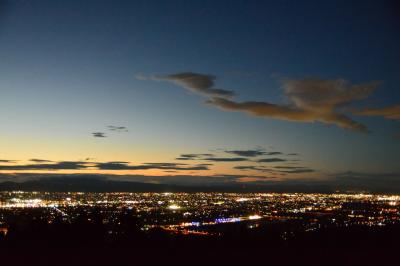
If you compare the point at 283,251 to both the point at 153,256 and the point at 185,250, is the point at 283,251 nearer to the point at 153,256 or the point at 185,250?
the point at 185,250

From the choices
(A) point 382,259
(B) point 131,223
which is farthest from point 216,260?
(B) point 131,223

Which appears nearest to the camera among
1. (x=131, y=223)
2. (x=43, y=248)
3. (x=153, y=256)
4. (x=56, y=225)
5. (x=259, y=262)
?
(x=259, y=262)

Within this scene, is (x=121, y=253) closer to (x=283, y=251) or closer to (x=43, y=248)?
(x=43, y=248)

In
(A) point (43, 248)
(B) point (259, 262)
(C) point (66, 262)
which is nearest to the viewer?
(C) point (66, 262)

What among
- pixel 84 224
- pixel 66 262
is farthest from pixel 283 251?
pixel 84 224

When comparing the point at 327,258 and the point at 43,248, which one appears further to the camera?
the point at 43,248

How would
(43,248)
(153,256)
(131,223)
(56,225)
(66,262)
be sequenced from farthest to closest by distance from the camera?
(131,223) → (56,225) → (43,248) → (153,256) → (66,262)

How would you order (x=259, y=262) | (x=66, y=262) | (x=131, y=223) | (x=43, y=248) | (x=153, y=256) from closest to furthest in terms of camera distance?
(x=66, y=262) < (x=259, y=262) < (x=153, y=256) < (x=43, y=248) < (x=131, y=223)

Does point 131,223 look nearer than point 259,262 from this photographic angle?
No

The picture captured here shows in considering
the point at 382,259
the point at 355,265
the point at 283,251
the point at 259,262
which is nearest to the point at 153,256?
the point at 259,262
